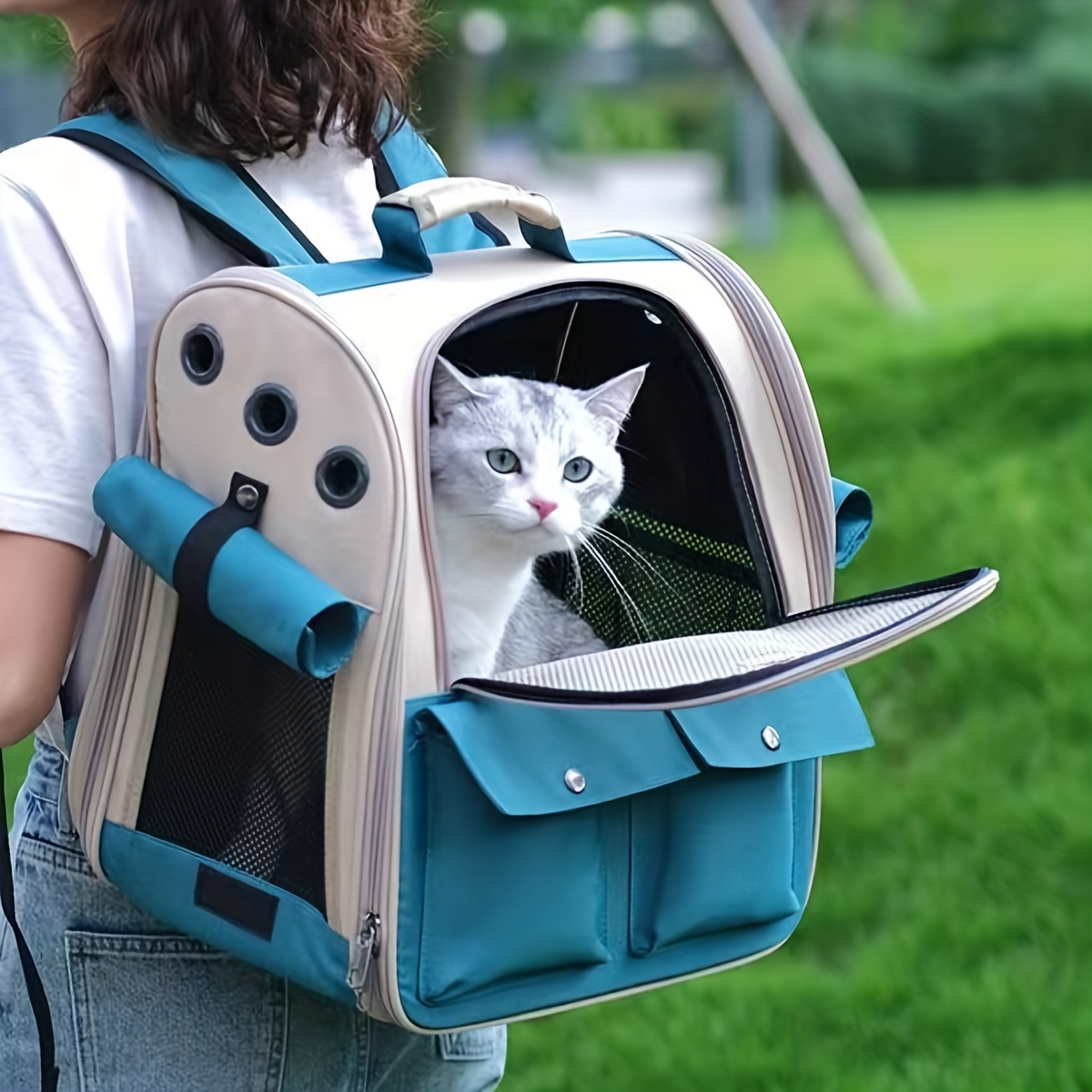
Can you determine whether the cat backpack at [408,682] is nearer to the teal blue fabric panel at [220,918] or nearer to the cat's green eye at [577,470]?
the teal blue fabric panel at [220,918]

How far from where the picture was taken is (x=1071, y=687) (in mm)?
3549

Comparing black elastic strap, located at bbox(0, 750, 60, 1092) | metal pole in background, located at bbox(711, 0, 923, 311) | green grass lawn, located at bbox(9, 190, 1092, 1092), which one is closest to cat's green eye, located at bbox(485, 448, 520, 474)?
black elastic strap, located at bbox(0, 750, 60, 1092)

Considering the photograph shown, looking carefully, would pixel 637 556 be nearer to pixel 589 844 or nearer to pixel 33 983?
pixel 589 844

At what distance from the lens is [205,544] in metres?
1.22

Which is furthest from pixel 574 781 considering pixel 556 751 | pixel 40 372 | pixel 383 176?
pixel 383 176

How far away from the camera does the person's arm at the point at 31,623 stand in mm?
1251

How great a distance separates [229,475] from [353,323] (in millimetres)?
144

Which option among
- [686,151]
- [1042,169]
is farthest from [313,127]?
[686,151]

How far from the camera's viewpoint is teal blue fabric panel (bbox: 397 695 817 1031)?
4.04 ft

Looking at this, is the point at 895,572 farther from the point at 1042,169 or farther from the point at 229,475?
the point at 1042,169

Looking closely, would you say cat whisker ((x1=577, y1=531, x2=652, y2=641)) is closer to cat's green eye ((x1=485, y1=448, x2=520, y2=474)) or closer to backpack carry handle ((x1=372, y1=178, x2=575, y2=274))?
cat's green eye ((x1=485, y1=448, x2=520, y2=474))

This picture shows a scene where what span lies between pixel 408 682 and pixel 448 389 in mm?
327

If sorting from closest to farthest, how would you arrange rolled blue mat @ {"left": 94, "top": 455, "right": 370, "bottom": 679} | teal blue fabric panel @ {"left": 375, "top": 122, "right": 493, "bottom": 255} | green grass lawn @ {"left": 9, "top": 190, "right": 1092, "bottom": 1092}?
1. rolled blue mat @ {"left": 94, "top": 455, "right": 370, "bottom": 679}
2. teal blue fabric panel @ {"left": 375, "top": 122, "right": 493, "bottom": 255}
3. green grass lawn @ {"left": 9, "top": 190, "right": 1092, "bottom": 1092}

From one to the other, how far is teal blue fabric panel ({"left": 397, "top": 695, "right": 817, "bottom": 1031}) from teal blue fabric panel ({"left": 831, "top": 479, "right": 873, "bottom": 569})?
23 cm
